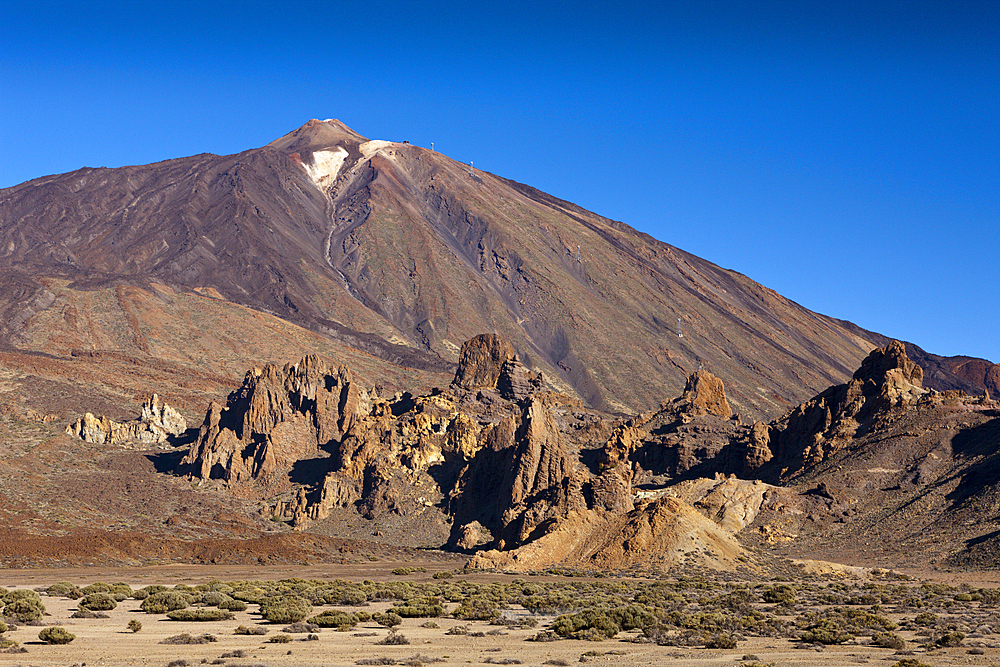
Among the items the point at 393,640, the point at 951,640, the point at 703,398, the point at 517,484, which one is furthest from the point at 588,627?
the point at 703,398

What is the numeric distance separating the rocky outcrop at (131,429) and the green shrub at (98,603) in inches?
3640

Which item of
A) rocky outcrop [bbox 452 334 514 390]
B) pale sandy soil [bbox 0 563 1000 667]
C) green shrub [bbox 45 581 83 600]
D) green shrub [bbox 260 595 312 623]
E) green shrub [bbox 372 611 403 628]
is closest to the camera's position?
pale sandy soil [bbox 0 563 1000 667]

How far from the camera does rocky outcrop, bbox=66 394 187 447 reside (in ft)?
419

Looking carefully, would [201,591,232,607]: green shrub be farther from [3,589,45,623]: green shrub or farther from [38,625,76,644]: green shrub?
[38,625,76,644]: green shrub

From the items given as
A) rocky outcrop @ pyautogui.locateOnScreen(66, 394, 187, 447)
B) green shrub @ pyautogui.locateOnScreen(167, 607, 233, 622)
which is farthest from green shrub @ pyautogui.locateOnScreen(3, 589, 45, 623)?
rocky outcrop @ pyautogui.locateOnScreen(66, 394, 187, 447)

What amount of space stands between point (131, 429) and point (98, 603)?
9702cm

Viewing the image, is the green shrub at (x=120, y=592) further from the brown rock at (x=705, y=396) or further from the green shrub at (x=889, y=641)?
the brown rock at (x=705, y=396)

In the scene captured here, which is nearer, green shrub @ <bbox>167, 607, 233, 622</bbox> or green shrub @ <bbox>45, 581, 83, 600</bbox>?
green shrub @ <bbox>167, 607, 233, 622</bbox>

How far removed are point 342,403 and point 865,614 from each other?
89.6m

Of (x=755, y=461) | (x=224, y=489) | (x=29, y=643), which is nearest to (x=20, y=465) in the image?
(x=224, y=489)

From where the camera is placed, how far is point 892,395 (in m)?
95.2

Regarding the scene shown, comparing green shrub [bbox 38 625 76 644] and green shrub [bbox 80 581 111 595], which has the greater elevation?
Answer: green shrub [bbox 38 625 76 644]

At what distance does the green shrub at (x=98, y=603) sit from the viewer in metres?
39.3

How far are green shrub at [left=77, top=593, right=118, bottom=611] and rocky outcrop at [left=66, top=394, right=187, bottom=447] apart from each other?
92.5 metres
